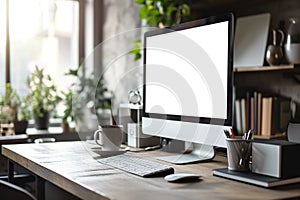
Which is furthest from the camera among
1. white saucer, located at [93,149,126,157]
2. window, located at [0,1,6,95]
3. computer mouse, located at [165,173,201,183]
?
window, located at [0,1,6,95]

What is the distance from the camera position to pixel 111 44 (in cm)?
444

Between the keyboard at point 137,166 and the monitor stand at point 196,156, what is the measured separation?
5.2 inches

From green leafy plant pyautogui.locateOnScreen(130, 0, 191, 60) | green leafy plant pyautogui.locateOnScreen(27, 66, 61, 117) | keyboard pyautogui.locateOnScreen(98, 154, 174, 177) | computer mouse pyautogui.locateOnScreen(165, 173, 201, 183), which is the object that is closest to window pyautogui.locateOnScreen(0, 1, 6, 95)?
green leafy plant pyautogui.locateOnScreen(27, 66, 61, 117)

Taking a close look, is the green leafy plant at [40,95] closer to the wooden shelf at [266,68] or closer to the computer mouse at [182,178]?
the wooden shelf at [266,68]

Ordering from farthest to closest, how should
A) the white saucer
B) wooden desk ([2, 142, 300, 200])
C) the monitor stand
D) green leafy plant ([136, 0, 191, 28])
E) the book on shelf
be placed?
green leafy plant ([136, 0, 191, 28]) → the book on shelf → the white saucer → the monitor stand → wooden desk ([2, 142, 300, 200])

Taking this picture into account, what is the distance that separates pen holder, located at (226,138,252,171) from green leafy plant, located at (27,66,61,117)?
270 centimetres

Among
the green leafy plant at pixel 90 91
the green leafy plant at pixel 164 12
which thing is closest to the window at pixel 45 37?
the green leafy plant at pixel 90 91

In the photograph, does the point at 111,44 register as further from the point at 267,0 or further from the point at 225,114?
the point at 225,114

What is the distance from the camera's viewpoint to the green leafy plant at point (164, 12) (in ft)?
11.1

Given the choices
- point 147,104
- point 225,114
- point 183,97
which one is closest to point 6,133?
point 147,104

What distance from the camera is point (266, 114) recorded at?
2.75 m

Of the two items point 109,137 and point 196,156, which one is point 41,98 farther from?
point 196,156

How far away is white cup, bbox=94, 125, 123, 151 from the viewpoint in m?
1.80

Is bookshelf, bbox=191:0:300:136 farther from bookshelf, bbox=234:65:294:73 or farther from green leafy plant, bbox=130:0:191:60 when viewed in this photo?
green leafy plant, bbox=130:0:191:60
